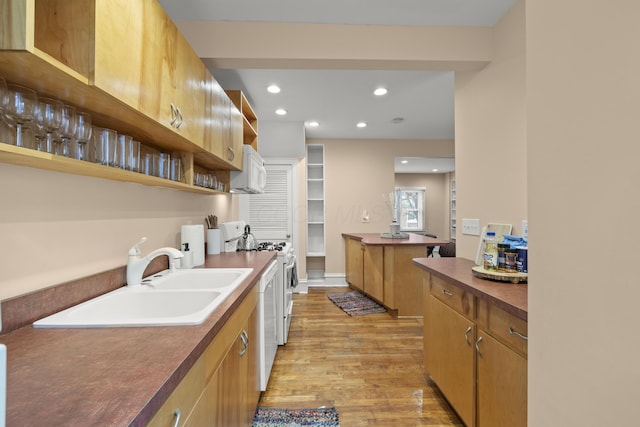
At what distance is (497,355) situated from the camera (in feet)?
3.91

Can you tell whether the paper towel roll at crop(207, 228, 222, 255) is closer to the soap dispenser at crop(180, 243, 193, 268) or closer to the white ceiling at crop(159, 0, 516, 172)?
the soap dispenser at crop(180, 243, 193, 268)

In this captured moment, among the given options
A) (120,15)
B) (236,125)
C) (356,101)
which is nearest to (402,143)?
(356,101)

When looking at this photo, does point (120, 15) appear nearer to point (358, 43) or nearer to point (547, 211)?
point (547, 211)

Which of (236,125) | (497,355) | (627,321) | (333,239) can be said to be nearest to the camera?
(627,321)

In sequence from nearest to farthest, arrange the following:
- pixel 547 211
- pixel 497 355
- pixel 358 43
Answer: pixel 547 211 < pixel 497 355 < pixel 358 43

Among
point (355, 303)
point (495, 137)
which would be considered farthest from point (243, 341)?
point (355, 303)

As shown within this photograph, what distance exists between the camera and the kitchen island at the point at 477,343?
109 centimetres

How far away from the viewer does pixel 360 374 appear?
2104mm

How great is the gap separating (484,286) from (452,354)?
501mm

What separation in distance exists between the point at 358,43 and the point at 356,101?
1.22m

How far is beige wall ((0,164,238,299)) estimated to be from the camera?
864 mm

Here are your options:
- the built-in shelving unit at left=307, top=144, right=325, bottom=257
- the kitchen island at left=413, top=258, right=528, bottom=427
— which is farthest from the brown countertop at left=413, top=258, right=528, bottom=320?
the built-in shelving unit at left=307, top=144, right=325, bottom=257

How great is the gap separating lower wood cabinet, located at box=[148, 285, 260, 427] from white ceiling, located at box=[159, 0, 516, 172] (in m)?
1.89

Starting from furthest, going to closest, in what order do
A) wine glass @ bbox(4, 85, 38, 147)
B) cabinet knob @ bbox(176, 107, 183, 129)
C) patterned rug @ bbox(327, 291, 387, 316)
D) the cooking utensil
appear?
patterned rug @ bbox(327, 291, 387, 316)
the cooking utensil
cabinet knob @ bbox(176, 107, 183, 129)
wine glass @ bbox(4, 85, 38, 147)
